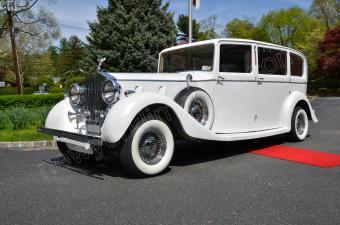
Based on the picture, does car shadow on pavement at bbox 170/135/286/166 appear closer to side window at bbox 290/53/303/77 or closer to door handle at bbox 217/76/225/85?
door handle at bbox 217/76/225/85

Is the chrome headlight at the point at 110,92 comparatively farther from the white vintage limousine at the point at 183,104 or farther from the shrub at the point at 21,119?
the shrub at the point at 21,119

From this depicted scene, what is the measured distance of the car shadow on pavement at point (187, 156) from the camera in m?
5.35

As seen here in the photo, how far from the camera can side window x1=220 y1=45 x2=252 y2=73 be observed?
620 centimetres

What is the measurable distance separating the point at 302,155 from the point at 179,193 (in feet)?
10.1

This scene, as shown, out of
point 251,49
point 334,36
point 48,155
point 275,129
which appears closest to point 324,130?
point 275,129

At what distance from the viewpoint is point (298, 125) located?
7934mm

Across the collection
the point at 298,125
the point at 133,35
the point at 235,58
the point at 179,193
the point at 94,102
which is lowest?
the point at 179,193

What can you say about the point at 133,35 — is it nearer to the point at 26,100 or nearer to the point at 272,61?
the point at 26,100

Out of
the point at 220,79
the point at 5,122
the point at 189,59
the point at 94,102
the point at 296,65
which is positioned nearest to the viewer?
the point at 94,102

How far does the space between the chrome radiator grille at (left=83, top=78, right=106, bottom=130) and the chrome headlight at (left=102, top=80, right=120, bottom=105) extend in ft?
0.48

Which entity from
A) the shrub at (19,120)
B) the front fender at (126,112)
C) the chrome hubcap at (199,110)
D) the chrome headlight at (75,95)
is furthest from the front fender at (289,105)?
the shrub at (19,120)

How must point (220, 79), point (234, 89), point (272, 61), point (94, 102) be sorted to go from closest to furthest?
1. point (94, 102)
2. point (220, 79)
3. point (234, 89)
4. point (272, 61)

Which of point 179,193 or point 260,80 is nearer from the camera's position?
point 179,193

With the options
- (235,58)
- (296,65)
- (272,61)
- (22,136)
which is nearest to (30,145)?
(22,136)
